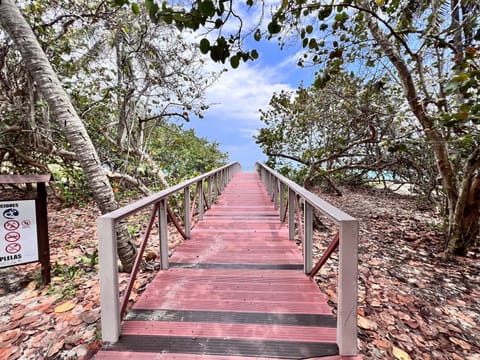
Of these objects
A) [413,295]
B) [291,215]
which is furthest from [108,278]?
[413,295]

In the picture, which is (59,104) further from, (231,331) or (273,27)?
(231,331)

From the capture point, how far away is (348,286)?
1.40 metres

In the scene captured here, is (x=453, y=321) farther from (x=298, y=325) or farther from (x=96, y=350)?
(x=96, y=350)

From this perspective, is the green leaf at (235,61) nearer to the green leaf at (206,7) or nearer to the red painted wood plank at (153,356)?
the green leaf at (206,7)

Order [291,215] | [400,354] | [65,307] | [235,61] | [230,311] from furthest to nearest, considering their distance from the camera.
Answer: [291,215]
[65,307]
[230,311]
[400,354]
[235,61]

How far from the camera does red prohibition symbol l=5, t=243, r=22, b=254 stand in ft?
7.62

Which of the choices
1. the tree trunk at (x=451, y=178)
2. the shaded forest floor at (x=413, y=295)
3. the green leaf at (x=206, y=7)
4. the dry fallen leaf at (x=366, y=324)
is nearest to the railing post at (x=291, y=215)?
the shaded forest floor at (x=413, y=295)

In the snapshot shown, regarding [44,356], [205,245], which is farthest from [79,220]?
[44,356]

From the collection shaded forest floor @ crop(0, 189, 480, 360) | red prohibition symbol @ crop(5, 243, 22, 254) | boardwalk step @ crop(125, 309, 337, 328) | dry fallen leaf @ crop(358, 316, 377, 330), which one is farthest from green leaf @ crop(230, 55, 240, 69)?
red prohibition symbol @ crop(5, 243, 22, 254)

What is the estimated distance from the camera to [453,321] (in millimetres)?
2141

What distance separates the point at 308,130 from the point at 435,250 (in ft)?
14.3

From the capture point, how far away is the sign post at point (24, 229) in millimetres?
2320

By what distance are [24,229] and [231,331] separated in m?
2.34

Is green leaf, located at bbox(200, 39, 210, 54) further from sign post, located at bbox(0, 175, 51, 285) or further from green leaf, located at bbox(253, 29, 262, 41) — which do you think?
sign post, located at bbox(0, 175, 51, 285)
